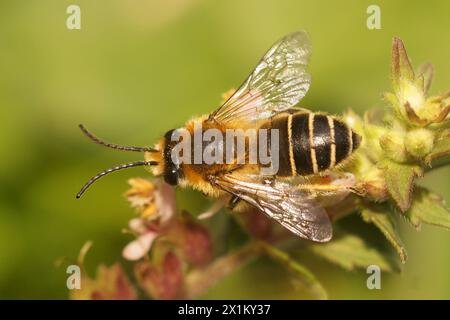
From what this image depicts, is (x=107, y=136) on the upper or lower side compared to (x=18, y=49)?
lower

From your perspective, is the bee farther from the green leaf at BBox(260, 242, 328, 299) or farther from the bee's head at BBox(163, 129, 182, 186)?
the green leaf at BBox(260, 242, 328, 299)

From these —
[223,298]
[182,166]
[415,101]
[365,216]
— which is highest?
[415,101]

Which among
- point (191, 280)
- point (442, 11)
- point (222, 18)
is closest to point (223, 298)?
point (191, 280)

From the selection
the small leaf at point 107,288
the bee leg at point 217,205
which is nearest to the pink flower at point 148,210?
the small leaf at point 107,288

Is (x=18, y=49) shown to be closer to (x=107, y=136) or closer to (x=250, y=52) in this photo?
(x=107, y=136)

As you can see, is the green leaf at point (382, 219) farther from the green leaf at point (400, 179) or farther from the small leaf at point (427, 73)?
the small leaf at point (427, 73)

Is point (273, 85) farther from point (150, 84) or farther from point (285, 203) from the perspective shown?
point (150, 84)

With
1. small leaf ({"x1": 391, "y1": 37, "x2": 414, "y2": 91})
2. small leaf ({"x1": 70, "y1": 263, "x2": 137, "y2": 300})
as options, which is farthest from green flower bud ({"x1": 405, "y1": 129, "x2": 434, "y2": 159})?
small leaf ({"x1": 70, "y1": 263, "x2": 137, "y2": 300})
